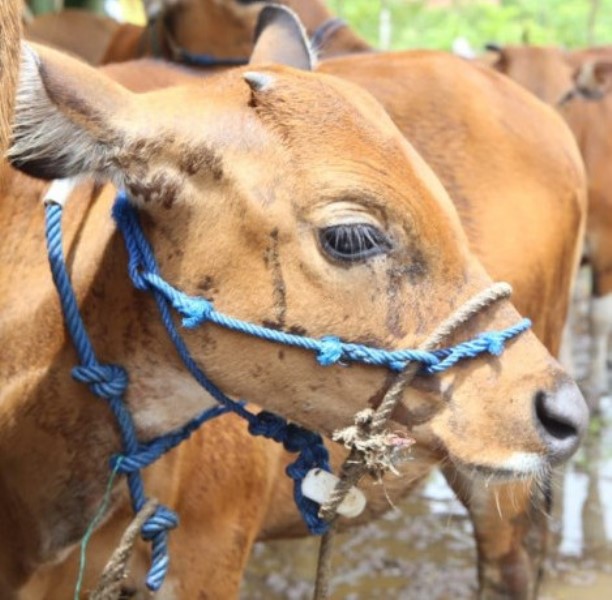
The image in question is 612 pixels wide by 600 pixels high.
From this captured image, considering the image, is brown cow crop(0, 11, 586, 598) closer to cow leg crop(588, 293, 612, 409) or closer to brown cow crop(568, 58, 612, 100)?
cow leg crop(588, 293, 612, 409)

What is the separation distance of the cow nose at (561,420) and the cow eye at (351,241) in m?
0.48

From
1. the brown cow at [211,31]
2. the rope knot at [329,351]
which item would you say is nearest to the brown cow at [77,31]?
the brown cow at [211,31]

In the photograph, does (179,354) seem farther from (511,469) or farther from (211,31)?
(211,31)

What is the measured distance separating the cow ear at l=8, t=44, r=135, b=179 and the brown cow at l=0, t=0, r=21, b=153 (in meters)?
0.05

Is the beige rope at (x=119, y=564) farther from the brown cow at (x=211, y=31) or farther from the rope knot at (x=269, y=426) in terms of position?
the brown cow at (x=211, y=31)

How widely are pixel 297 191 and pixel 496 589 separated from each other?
265cm

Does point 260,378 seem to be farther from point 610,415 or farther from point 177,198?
point 610,415

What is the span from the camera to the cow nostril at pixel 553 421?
256 cm

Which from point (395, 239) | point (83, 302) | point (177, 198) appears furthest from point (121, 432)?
point (395, 239)

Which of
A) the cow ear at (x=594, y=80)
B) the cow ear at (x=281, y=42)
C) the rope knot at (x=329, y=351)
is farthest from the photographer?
the cow ear at (x=594, y=80)

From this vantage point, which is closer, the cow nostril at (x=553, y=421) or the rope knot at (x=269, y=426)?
the cow nostril at (x=553, y=421)

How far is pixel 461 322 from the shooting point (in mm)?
2580

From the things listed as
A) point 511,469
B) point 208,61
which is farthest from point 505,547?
point 208,61

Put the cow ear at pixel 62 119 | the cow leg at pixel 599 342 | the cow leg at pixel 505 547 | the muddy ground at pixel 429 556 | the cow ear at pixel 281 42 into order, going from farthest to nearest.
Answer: the cow leg at pixel 599 342
the muddy ground at pixel 429 556
the cow leg at pixel 505 547
the cow ear at pixel 281 42
the cow ear at pixel 62 119
